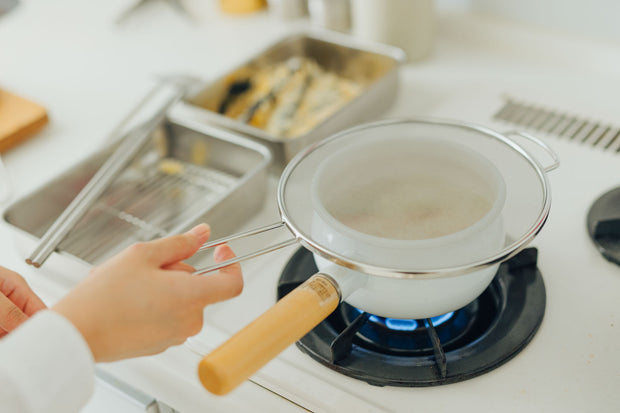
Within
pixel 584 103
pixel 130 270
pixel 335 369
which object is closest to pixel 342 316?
pixel 335 369

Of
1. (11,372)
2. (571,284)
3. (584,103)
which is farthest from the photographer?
(584,103)

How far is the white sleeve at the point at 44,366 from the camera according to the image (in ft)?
1.39

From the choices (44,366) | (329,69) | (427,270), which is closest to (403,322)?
(427,270)

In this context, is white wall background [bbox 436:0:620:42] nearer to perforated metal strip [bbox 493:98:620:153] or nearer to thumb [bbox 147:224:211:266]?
perforated metal strip [bbox 493:98:620:153]

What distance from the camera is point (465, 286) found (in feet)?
1.71

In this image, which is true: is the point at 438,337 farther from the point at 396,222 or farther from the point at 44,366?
the point at 44,366

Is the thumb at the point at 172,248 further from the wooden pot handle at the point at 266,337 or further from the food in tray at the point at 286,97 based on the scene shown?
the food in tray at the point at 286,97

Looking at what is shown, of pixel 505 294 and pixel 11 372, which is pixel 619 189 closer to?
pixel 505 294

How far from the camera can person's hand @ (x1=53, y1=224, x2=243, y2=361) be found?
462 millimetres

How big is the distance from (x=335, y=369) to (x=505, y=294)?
0.17 metres

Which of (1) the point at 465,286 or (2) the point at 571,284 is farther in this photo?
(2) the point at 571,284

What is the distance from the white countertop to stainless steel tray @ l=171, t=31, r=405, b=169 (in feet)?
0.18

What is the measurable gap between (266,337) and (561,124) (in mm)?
559

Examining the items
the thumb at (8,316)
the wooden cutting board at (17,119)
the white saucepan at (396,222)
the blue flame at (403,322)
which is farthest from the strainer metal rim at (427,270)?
the wooden cutting board at (17,119)
